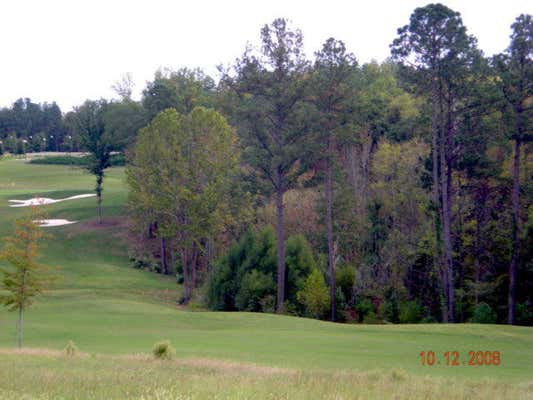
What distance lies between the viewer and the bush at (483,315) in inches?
1299

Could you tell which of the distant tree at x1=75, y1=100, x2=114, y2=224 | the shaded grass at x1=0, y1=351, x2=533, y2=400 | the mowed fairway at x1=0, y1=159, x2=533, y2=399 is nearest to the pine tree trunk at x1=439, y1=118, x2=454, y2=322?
the mowed fairway at x1=0, y1=159, x2=533, y2=399

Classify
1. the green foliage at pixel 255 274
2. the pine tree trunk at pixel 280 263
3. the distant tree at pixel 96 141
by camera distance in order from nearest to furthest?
the pine tree trunk at pixel 280 263 < the green foliage at pixel 255 274 < the distant tree at pixel 96 141

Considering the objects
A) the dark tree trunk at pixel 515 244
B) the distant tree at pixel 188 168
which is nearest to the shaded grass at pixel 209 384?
the dark tree trunk at pixel 515 244

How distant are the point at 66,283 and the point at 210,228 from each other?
12.0 metres

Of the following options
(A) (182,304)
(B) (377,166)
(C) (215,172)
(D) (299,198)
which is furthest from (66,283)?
(B) (377,166)

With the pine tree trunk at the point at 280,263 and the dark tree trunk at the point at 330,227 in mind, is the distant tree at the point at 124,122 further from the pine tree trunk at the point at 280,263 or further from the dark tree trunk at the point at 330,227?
the pine tree trunk at the point at 280,263

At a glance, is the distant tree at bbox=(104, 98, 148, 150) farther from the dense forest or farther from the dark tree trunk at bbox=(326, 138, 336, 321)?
the dark tree trunk at bbox=(326, 138, 336, 321)

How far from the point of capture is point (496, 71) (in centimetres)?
3378

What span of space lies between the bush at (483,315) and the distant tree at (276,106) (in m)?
10.7
